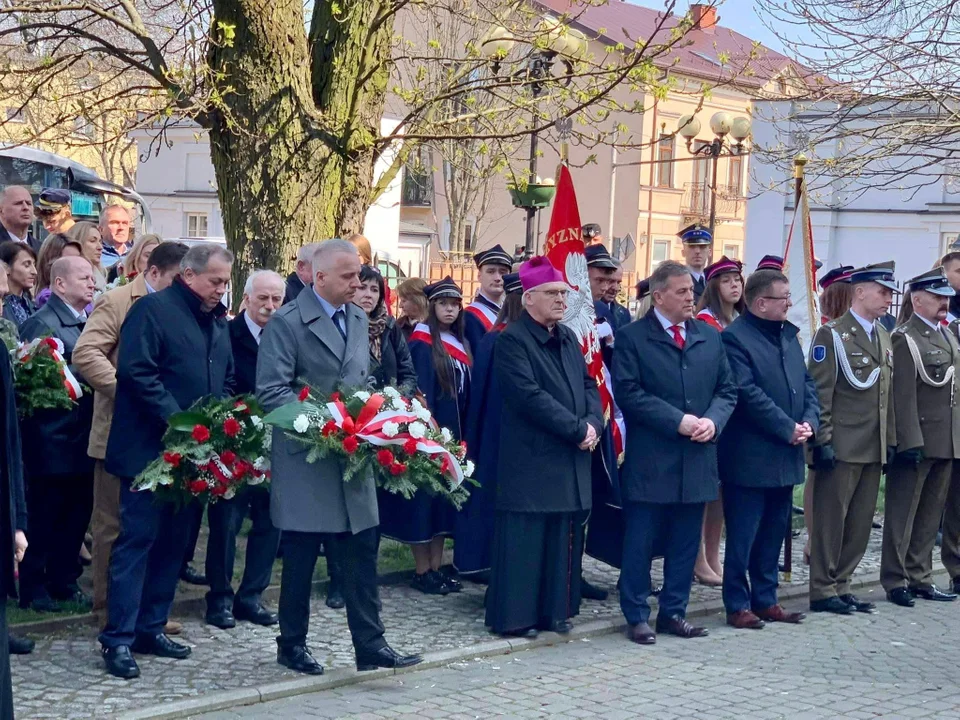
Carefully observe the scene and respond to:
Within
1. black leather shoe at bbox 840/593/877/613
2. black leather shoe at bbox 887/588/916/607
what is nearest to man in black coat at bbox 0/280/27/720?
black leather shoe at bbox 840/593/877/613

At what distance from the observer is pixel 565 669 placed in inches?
288

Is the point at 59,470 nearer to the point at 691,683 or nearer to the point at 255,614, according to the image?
the point at 255,614

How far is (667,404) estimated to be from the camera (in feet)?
26.0

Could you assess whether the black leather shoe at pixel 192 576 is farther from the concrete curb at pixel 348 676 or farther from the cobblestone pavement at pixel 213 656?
the concrete curb at pixel 348 676

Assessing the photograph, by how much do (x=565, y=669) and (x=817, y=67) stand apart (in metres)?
8.04

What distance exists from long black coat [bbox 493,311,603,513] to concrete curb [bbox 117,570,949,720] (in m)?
0.76

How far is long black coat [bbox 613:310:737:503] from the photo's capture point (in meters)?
7.95

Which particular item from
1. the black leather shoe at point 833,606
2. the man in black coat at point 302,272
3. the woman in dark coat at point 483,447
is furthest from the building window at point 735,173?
the man in black coat at point 302,272

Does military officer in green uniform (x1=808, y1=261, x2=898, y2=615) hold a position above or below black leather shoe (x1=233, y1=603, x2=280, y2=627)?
above

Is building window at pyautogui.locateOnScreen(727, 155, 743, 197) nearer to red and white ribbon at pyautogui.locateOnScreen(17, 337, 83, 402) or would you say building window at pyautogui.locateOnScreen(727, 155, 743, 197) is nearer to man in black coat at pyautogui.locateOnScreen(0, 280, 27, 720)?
red and white ribbon at pyautogui.locateOnScreen(17, 337, 83, 402)

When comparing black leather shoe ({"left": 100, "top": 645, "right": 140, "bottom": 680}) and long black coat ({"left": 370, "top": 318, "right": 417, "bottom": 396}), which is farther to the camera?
long black coat ({"left": 370, "top": 318, "right": 417, "bottom": 396})

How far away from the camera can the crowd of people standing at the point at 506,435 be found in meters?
6.85

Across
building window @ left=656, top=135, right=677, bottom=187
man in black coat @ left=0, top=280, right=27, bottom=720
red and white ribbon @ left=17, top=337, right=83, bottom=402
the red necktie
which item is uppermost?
building window @ left=656, top=135, right=677, bottom=187

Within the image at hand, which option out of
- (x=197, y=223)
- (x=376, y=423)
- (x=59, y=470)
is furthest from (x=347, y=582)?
(x=197, y=223)
